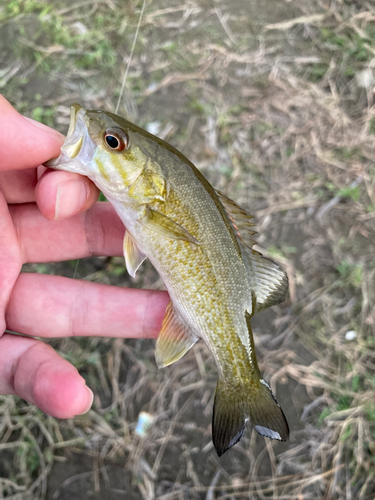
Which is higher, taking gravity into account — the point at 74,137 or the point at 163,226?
the point at 74,137

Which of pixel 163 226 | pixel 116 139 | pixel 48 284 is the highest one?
pixel 116 139

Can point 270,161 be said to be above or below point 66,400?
below

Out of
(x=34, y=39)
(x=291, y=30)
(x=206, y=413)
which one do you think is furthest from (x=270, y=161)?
(x=34, y=39)

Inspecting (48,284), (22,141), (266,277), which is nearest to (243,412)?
(266,277)

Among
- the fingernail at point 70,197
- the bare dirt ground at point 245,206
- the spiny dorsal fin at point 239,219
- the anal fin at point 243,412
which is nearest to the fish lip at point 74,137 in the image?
the fingernail at point 70,197

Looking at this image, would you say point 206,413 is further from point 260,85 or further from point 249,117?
point 260,85

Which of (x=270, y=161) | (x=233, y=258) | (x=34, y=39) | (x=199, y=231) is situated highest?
(x=34, y=39)

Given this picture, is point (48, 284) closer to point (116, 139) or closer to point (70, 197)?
point (70, 197)
